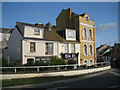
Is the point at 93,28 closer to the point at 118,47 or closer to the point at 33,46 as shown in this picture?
the point at 118,47

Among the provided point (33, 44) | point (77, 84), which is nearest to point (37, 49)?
point (33, 44)

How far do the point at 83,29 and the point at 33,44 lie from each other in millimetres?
13299

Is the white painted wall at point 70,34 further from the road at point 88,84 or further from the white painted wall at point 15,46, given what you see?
the road at point 88,84

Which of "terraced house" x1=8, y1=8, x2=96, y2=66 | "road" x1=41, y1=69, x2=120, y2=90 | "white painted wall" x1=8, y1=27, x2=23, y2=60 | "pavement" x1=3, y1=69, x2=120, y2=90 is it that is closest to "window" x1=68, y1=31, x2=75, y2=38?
"terraced house" x1=8, y1=8, x2=96, y2=66

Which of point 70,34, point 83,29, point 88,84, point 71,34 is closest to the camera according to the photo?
point 88,84

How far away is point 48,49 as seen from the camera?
79.8ft

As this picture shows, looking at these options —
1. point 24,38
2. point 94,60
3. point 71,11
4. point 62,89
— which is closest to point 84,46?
point 94,60

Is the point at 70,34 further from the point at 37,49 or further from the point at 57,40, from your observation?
the point at 37,49

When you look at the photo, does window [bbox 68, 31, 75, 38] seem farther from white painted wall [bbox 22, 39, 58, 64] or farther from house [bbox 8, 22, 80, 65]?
white painted wall [bbox 22, 39, 58, 64]

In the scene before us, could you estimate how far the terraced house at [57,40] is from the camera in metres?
22.2

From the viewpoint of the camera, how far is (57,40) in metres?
25.6

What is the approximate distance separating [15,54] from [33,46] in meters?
3.31

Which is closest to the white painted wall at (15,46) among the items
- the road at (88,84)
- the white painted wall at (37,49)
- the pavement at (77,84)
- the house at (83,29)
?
the white painted wall at (37,49)

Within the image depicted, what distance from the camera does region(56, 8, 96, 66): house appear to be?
3000 cm
